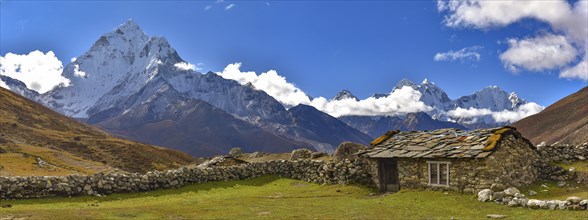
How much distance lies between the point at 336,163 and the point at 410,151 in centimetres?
691

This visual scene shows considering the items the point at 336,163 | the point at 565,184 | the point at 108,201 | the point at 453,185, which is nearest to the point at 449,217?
the point at 453,185

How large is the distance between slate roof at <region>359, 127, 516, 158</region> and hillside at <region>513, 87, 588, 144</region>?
97318 mm

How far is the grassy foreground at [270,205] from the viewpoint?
24.2 meters

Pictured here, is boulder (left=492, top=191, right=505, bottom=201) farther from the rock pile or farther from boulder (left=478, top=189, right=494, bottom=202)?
boulder (left=478, top=189, right=494, bottom=202)

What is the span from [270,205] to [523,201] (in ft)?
45.1

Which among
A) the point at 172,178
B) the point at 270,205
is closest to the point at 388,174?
the point at 270,205

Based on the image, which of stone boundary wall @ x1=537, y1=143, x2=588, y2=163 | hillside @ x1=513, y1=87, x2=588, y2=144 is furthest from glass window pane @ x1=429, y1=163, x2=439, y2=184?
hillside @ x1=513, y1=87, x2=588, y2=144

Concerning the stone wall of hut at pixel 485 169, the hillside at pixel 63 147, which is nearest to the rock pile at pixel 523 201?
the stone wall of hut at pixel 485 169

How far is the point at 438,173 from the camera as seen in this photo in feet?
107

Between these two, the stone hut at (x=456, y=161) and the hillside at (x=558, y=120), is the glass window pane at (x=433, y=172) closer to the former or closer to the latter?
the stone hut at (x=456, y=161)

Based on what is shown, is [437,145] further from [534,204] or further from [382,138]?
[534,204]

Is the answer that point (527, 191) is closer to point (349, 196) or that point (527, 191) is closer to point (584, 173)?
point (584, 173)

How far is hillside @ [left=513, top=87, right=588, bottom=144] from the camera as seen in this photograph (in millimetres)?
134462

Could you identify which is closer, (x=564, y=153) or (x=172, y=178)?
(x=172, y=178)
